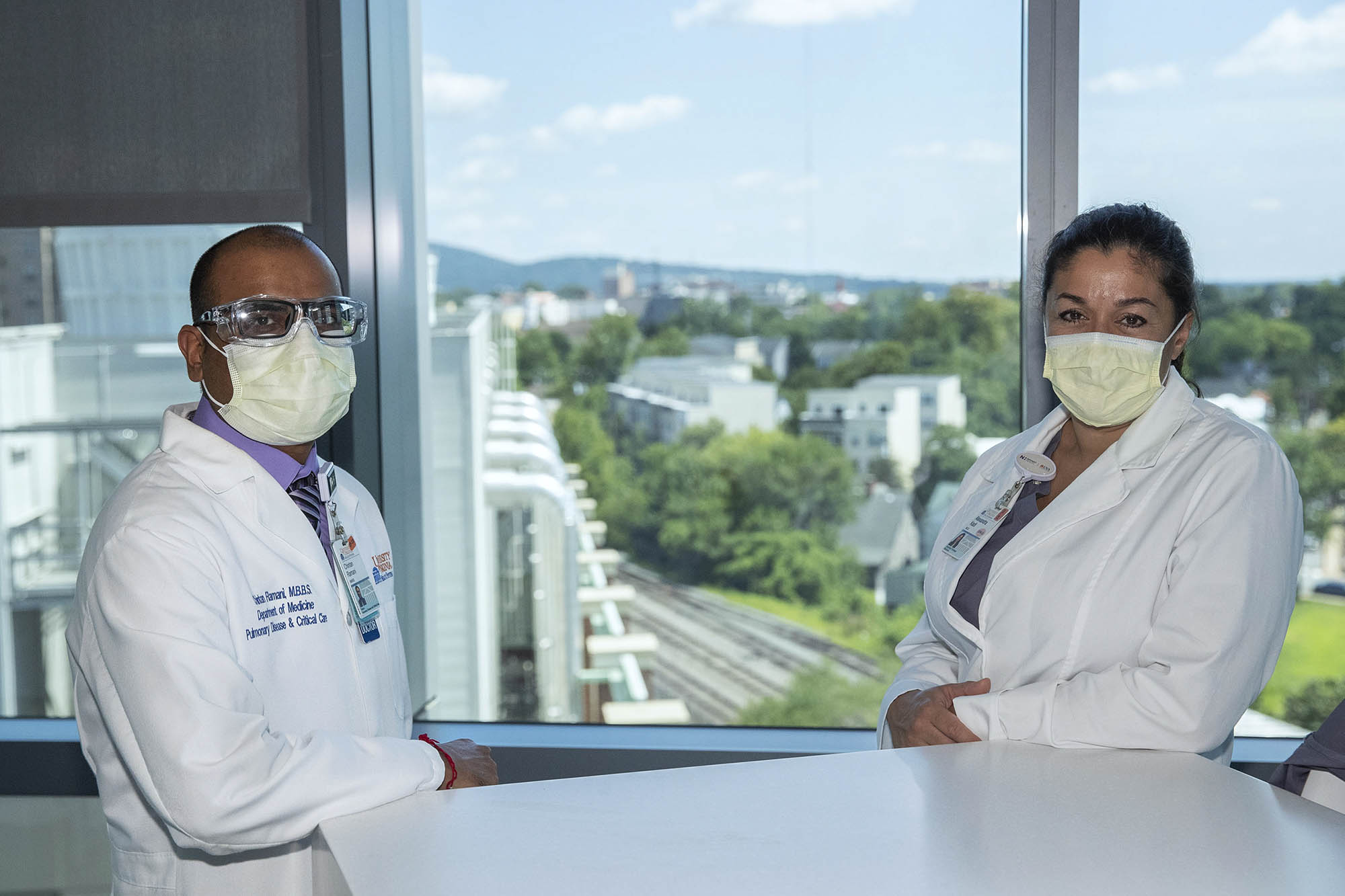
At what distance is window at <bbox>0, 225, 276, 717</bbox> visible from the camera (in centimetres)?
276

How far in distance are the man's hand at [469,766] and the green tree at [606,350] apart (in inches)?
61.2

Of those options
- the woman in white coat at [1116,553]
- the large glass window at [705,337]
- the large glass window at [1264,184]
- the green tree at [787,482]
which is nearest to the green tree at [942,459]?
the large glass window at [705,337]

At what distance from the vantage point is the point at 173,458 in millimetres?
1455

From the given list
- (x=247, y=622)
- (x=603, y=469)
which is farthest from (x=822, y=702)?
(x=247, y=622)

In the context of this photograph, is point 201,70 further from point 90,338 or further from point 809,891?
point 809,891

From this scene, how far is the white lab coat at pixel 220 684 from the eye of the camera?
1.22 meters

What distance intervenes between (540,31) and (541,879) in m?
2.37

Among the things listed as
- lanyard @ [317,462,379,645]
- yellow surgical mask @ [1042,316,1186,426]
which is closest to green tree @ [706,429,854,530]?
yellow surgical mask @ [1042,316,1186,426]

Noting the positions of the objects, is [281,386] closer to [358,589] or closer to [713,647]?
[358,589]

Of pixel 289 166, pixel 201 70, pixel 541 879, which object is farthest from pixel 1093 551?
pixel 201 70

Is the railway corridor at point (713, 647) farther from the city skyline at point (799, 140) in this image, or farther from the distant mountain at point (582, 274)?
the city skyline at point (799, 140)

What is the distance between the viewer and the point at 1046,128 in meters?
2.23

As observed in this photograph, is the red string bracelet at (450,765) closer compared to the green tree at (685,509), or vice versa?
the red string bracelet at (450,765)

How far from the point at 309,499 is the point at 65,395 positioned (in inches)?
68.1
